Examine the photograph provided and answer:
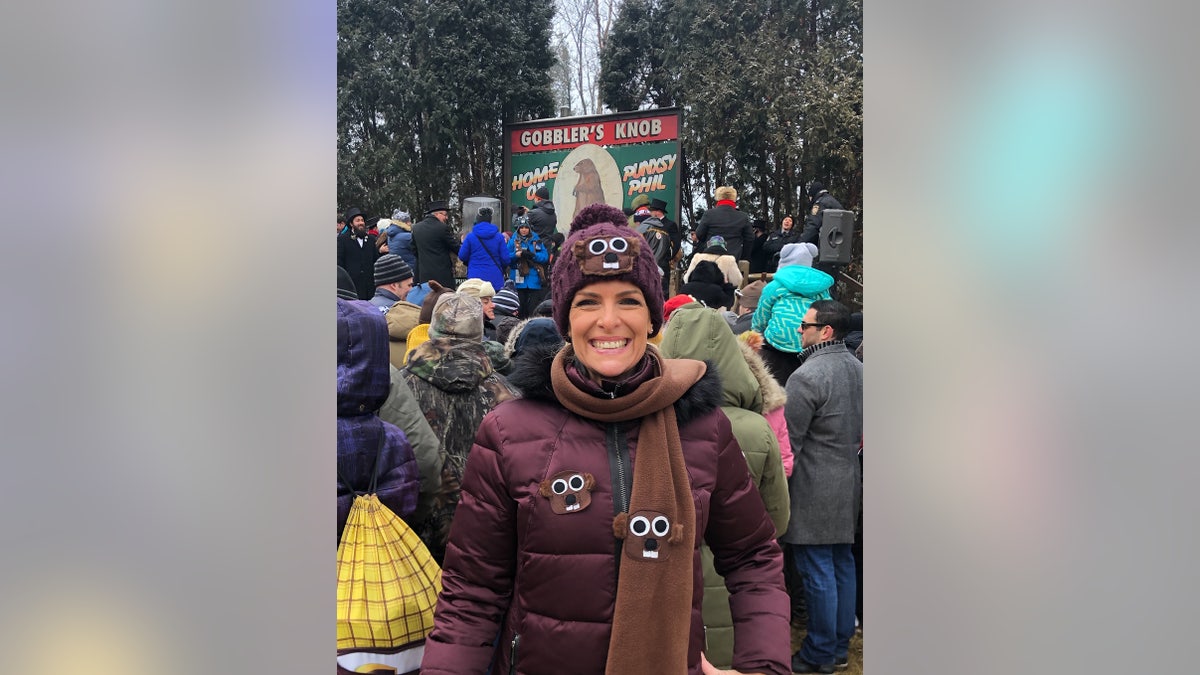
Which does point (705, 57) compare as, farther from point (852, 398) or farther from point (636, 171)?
point (852, 398)

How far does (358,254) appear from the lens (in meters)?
11.2

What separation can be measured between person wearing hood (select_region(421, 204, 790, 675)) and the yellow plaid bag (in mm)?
780

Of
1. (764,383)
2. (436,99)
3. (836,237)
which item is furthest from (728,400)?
(436,99)

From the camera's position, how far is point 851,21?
1659 centimetres

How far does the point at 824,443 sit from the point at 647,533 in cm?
284

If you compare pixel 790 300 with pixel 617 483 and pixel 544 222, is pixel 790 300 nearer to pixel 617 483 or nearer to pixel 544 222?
pixel 617 483

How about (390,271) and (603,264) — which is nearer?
(603,264)

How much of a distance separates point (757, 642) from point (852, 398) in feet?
8.90

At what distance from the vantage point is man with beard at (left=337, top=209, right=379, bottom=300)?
11.0 meters

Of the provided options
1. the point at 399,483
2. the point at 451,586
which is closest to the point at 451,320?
the point at 399,483

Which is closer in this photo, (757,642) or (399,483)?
(757,642)

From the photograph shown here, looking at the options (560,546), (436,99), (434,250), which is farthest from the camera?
(436,99)

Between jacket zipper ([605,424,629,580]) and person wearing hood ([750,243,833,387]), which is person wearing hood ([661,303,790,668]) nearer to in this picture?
jacket zipper ([605,424,629,580])

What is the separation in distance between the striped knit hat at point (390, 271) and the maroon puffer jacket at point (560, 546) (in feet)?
11.7
